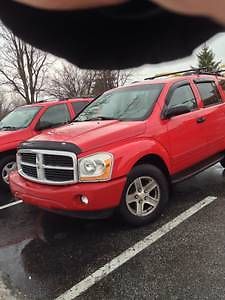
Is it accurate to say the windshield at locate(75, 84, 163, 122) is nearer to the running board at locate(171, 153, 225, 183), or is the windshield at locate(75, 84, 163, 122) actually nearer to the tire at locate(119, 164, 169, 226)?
the tire at locate(119, 164, 169, 226)

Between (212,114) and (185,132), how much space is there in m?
0.82

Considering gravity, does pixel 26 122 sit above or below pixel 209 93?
below

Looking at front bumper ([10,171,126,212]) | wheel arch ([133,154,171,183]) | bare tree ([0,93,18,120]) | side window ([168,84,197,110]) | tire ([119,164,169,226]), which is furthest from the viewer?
bare tree ([0,93,18,120])

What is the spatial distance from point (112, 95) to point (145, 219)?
6.07 ft

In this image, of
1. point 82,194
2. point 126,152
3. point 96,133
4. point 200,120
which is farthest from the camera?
point 200,120

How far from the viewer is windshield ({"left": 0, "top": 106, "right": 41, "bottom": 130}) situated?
7.19m

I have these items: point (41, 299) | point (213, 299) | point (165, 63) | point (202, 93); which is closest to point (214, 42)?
point (165, 63)

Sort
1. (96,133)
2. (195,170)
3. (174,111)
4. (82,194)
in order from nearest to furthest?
(82,194) < (96,133) < (174,111) < (195,170)

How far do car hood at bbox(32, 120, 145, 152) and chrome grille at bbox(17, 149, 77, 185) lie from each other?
0.63 ft

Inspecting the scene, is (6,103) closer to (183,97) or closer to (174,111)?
(183,97)

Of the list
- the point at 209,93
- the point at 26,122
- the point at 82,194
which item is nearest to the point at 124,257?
the point at 82,194

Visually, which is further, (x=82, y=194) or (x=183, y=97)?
(x=183, y=97)

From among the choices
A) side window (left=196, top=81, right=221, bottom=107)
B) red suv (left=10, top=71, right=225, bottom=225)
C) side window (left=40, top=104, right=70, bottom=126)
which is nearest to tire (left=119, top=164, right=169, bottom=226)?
red suv (left=10, top=71, right=225, bottom=225)

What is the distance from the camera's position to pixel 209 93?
5707mm
